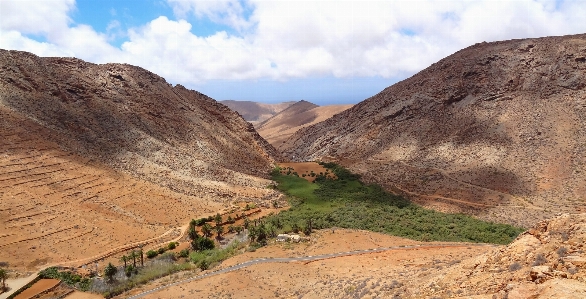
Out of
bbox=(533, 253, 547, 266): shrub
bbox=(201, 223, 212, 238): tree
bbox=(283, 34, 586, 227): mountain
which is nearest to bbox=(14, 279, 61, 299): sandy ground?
bbox=(201, 223, 212, 238): tree

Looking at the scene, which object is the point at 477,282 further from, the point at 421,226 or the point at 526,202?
the point at 526,202

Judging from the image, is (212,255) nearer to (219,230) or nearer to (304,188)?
(219,230)

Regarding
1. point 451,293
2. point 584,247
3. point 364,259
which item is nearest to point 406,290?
point 451,293

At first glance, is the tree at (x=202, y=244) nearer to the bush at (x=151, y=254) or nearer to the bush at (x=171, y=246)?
the bush at (x=171, y=246)

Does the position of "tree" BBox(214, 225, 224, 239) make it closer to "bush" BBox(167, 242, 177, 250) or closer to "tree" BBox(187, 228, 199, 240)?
"tree" BBox(187, 228, 199, 240)

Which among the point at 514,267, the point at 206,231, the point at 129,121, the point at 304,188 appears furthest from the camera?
the point at 304,188

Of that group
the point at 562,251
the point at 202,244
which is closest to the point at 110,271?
the point at 202,244
